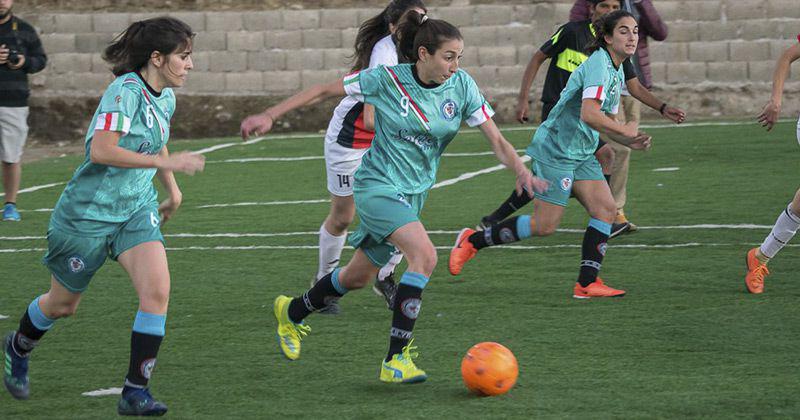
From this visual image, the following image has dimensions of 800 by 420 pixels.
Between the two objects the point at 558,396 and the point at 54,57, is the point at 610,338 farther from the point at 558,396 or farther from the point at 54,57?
the point at 54,57

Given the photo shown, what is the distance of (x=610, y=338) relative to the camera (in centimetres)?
681

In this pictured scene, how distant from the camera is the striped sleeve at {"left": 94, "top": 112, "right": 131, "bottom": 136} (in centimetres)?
543

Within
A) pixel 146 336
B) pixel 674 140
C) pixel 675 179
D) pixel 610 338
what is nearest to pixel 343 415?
pixel 146 336

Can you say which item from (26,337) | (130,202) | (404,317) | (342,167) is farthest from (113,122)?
(342,167)

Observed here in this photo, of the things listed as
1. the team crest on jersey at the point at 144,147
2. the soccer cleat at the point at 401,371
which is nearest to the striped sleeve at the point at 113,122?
the team crest on jersey at the point at 144,147

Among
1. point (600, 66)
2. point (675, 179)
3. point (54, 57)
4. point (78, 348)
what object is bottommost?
point (54, 57)

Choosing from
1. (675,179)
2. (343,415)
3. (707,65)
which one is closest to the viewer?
(343,415)

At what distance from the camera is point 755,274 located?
7.90 metres

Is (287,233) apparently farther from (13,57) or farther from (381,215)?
(381,215)

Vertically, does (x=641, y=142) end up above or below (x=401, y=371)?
above

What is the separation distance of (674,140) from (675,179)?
3.16 meters

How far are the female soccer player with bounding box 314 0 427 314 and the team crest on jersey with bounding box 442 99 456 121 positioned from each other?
4.62 ft

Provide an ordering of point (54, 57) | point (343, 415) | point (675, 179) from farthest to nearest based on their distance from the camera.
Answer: point (54, 57) → point (675, 179) → point (343, 415)

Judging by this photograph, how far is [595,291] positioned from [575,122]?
1.06 metres
